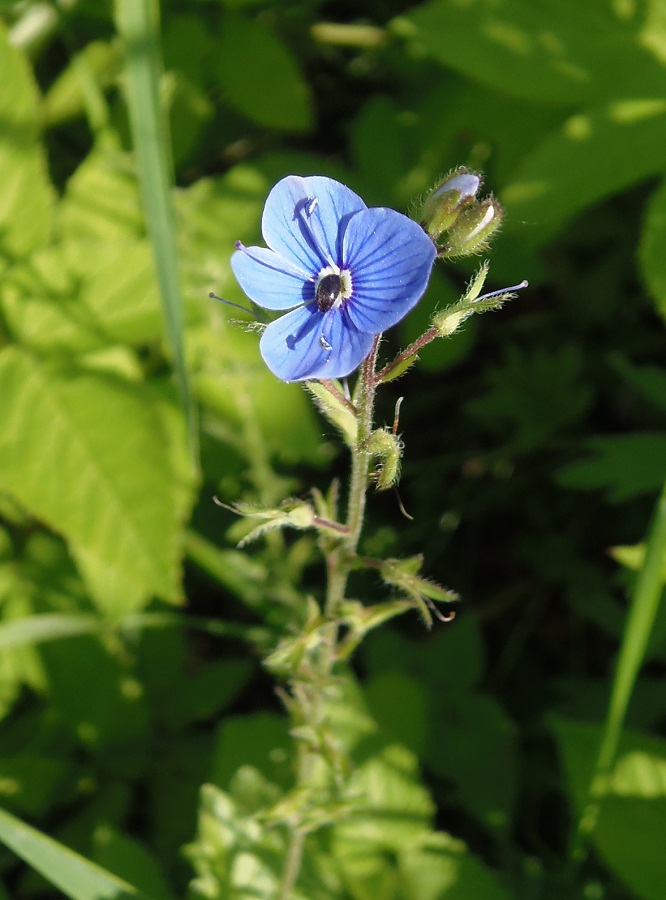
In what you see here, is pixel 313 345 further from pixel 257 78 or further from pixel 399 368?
pixel 257 78

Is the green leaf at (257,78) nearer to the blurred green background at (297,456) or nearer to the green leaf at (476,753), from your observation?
the blurred green background at (297,456)

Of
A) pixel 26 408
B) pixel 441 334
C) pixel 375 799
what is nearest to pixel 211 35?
pixel 26 408

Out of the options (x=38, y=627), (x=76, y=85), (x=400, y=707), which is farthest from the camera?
(x=76, y=85)

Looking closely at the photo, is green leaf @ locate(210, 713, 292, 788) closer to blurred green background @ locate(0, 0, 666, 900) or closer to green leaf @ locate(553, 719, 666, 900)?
blurred green background @ locate(0, 0, 666, 900)

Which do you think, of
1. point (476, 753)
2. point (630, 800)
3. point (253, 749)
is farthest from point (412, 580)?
point (476, 753)

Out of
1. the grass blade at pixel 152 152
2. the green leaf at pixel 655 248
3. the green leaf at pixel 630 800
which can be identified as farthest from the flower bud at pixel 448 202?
the green leaf at pixel 630 800

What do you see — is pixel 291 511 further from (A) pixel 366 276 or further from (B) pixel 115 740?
(B) pixel 115 740
